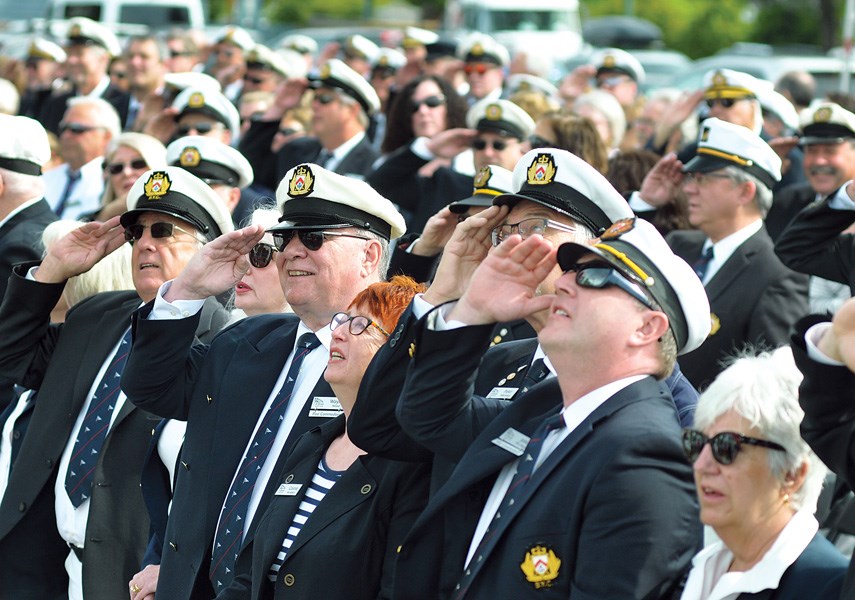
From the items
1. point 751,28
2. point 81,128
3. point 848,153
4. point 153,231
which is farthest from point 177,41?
point 751,28

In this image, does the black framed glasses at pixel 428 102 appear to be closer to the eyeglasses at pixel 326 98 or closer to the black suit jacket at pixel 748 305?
the eyeglasses at pixel 326 98

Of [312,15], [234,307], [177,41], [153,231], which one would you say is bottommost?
[312,15]

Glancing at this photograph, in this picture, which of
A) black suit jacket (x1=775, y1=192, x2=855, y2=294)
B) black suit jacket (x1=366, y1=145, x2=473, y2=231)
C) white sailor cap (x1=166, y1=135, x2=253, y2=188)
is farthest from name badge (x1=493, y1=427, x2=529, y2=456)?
black suit jacket (x1=366, y1=145, x2=473, y2=231)

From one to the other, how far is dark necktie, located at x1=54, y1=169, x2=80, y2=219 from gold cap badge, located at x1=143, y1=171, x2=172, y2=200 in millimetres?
4677

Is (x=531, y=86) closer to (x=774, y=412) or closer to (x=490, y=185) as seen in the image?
(x=490, y=185)

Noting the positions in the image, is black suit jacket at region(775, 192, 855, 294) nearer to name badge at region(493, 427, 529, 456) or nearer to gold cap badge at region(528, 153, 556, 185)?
gold cap badge at region(528, 153, 556, 185)

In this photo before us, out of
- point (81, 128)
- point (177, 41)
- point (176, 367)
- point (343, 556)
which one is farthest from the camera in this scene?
point (177, 41)

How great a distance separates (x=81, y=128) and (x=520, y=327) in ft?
18.7

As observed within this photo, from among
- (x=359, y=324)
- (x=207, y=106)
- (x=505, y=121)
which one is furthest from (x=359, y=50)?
(x=359, y=324)

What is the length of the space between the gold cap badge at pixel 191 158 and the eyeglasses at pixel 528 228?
3440mm

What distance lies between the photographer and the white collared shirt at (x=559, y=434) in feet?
11.7

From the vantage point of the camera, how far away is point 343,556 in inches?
161

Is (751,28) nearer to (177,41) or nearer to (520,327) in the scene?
(177,41)

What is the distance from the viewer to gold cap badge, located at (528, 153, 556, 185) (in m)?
4.46
